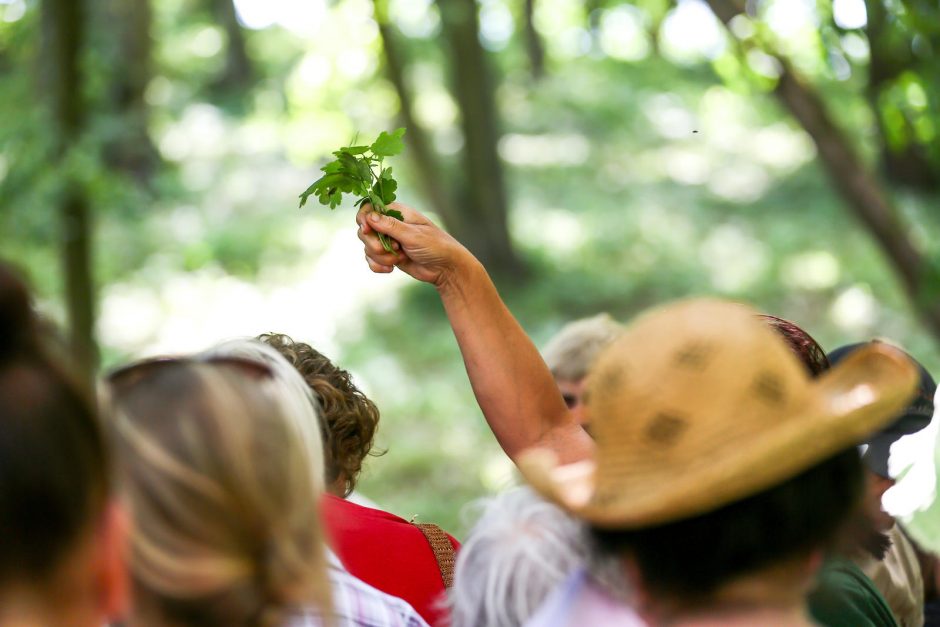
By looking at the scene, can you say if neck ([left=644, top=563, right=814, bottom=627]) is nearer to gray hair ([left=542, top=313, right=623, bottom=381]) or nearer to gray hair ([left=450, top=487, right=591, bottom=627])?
gray hair ([left=450, top=487, right=591, bottom=627])

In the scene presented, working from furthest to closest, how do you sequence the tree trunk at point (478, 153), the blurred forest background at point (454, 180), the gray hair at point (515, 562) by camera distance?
the tree trunk at point (478, 153) < the blurred forest background at point (454, 180) < the gray hair at point (515, 562)

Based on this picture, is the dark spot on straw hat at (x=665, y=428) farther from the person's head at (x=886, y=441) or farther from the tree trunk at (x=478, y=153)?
the tree trunk at (x=478, y=153)

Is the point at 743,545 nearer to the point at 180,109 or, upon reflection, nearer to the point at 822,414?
the point at 822,414

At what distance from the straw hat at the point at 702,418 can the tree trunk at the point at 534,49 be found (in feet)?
55.5

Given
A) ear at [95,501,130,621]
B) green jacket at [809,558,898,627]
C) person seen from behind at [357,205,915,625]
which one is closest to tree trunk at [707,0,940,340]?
green jacket at [809,558,898,627]

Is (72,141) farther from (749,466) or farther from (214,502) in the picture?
(749,466)

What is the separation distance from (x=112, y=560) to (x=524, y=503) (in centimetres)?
60

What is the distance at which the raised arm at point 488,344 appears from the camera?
213 cm

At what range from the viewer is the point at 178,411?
4.35 feet

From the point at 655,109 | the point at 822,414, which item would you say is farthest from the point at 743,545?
the point at 655,109

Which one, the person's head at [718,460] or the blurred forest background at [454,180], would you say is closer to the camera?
the person's head at [718,460]

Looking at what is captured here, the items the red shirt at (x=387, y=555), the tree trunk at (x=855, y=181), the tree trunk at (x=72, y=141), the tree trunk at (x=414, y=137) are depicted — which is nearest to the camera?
the red shirt at (x=387, y=555)

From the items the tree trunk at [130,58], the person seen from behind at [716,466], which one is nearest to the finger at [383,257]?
the person seen from behind at [716,466]

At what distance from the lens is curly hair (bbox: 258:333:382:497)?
7.24 feet
